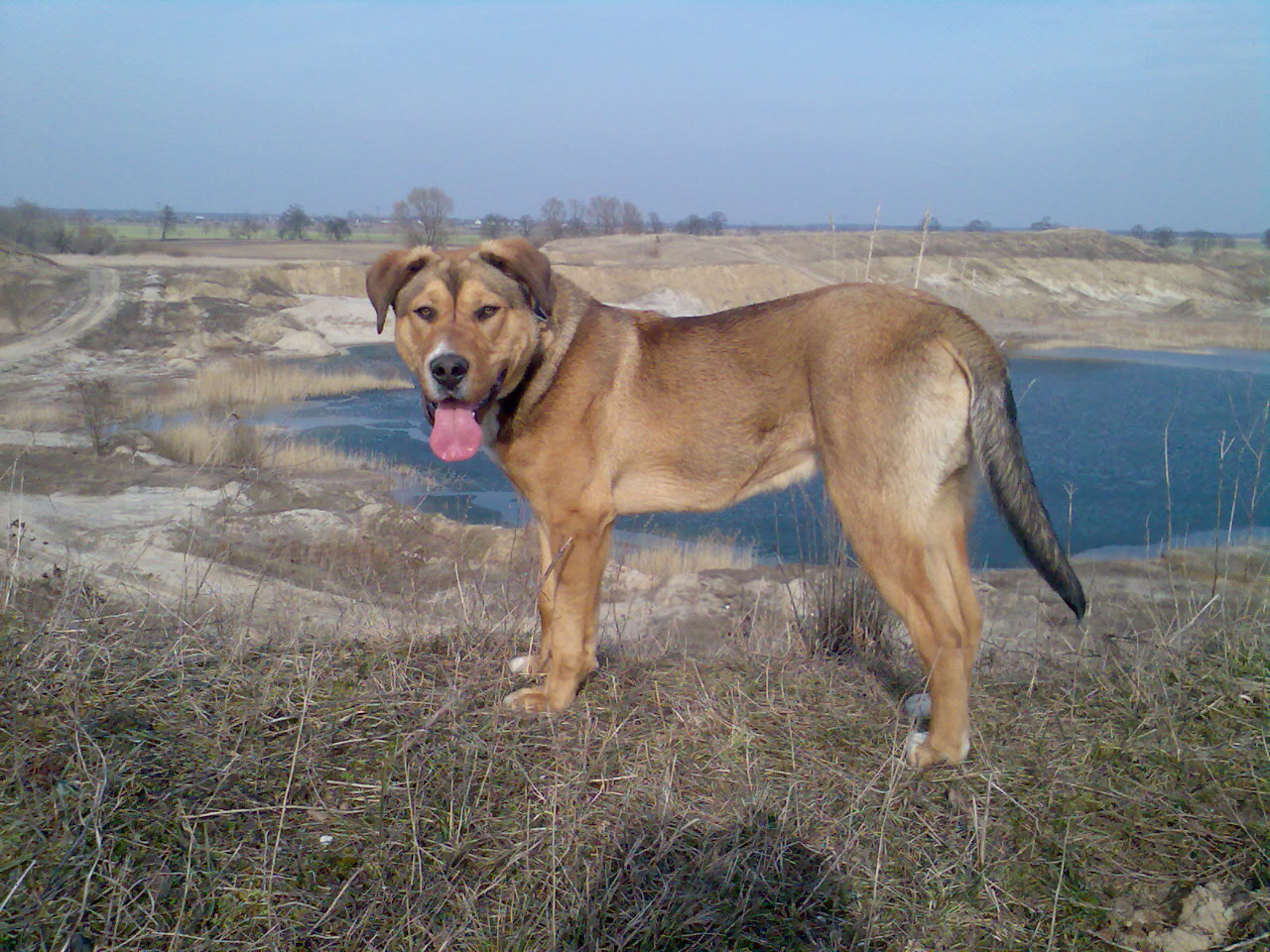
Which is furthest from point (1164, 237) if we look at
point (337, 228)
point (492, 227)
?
point (337, 228)

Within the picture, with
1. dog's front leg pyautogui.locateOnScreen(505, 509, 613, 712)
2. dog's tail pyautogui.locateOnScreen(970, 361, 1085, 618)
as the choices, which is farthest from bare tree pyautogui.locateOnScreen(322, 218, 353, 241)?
dog's tail pyautogui.locateOnScreen(970, 361, 1085, 618)

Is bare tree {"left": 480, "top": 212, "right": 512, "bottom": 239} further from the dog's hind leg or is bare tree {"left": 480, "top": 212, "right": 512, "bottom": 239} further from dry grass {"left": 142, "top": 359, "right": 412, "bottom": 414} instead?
the dog's hind leg

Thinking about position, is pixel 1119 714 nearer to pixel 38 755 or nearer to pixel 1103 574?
pixel 38 755

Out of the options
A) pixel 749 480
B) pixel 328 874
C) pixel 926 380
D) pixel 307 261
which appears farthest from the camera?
pixel 307 261

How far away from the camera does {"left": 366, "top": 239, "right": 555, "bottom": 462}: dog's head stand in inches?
153

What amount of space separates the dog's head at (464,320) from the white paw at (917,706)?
102 inches

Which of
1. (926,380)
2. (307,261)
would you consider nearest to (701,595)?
(926,380)

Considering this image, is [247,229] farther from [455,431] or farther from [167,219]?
[455,431]

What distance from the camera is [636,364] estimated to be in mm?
4477

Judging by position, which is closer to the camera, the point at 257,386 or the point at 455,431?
the point at 455,431

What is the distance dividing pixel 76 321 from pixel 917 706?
29.2 m

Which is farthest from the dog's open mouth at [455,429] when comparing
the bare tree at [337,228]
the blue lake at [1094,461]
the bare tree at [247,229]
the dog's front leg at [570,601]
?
the bare tree at [247,229]

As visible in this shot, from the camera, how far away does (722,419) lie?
4.29 meters

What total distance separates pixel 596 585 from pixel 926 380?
6.26ft
